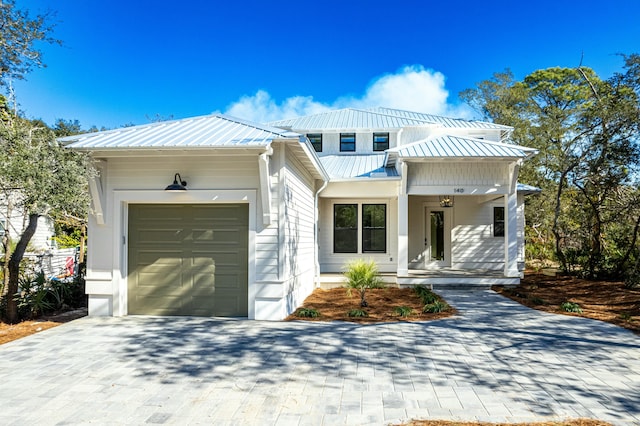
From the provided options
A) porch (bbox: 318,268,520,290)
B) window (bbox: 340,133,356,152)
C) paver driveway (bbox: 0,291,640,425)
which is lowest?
paver driveway (bbox: 0,291,640,425)

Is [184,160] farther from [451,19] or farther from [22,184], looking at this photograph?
[451,19]

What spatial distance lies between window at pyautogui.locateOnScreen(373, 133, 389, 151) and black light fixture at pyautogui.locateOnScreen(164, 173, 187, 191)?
10.1m

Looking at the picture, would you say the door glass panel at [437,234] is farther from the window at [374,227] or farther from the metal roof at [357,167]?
the metal roof at [357,167]

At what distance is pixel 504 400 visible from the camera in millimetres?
4023

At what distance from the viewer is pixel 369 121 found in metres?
16.9

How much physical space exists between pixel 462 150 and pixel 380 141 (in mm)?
5349

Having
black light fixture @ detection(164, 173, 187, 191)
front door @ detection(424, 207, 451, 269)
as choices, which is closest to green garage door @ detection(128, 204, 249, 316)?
black light fixture @ detection(164, 173, 187, 191)

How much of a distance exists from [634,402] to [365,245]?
34.2 feet

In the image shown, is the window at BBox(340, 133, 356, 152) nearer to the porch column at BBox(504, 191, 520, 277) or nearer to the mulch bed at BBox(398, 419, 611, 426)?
the porch column at BBox(504, 191, 520, 277)

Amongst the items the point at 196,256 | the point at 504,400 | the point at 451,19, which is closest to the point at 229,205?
the point at 196,256

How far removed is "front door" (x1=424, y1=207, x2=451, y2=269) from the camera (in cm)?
1507

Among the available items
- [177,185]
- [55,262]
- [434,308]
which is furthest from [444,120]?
[55,262]

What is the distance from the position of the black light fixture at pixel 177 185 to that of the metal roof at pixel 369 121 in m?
8.87

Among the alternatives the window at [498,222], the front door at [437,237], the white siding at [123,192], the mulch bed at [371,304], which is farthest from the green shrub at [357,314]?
the window at [498,222]
